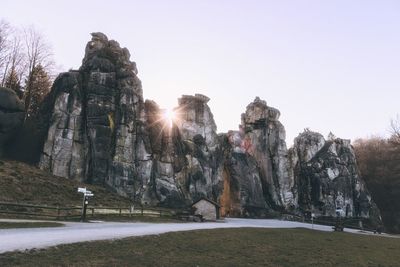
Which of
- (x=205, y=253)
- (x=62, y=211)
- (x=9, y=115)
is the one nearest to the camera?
(x=205, y=253)

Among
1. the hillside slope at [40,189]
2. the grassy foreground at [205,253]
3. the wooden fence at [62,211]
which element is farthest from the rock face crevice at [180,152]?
the grassy foreground at [205,253]

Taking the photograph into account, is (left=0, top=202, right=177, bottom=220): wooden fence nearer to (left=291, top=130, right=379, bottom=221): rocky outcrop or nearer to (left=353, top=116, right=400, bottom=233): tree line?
(left=291, top=130, right=379, bottom=221): rocky outcrop

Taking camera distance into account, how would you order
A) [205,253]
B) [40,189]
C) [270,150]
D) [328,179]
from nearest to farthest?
[205,253]
[40,189]
[328,179]
[270,150]

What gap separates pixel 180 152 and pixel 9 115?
24.2m

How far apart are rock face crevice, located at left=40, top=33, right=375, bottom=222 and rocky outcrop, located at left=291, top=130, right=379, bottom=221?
7.6 inches

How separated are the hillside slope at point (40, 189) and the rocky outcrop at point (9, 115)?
5.41 m

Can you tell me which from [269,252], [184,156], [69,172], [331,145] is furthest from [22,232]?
[331,145]

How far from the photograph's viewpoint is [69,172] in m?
49.9

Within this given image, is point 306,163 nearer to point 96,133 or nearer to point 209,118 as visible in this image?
point 209,118

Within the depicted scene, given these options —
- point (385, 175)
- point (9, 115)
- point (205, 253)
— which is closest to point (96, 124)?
point (9, 115)

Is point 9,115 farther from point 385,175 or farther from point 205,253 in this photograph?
point 385,175

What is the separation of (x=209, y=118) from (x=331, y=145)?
28.7 metres

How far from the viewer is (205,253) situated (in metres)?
19.8

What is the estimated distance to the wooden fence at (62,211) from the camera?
29.6 metres
